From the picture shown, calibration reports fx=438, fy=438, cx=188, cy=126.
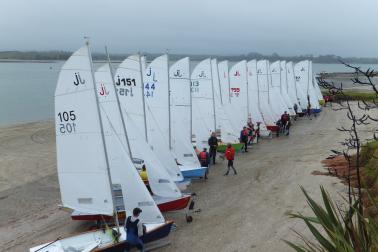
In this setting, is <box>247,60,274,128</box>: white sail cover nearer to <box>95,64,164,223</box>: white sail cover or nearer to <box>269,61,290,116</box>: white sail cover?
<box>269,61,290,116</box>: white sail cover

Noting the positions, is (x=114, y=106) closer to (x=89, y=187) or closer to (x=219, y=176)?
(x=89, y=187)

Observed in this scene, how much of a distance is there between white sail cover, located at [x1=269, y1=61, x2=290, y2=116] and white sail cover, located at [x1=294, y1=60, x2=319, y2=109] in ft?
15.8

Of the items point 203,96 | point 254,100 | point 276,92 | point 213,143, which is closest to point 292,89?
point 276,92

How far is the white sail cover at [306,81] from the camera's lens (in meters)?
33.9

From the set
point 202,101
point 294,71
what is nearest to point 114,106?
point 202,101

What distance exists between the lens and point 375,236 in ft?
11.1

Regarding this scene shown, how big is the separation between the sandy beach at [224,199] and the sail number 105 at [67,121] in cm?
320

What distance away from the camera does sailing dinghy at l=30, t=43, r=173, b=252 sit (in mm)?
9383

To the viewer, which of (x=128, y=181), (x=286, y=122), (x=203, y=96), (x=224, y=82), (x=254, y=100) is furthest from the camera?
(x=254, y=100)

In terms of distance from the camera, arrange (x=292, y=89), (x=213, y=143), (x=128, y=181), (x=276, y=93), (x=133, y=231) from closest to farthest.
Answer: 1. (x=133, y=231)
2. (x=128, y=181)
3. (x=213, y=143)
4. (x=276, y=93)
5. (x=292, y=89)

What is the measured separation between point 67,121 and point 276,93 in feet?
66.5

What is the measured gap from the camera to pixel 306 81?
116 ft

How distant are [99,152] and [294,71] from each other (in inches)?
1125

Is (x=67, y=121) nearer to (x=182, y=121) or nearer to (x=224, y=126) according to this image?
(x=182, y=121)
